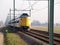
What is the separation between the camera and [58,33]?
12.5m

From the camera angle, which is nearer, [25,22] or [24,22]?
[25,22]

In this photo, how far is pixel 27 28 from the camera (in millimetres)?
22656

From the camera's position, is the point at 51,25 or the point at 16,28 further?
the point at 16,28

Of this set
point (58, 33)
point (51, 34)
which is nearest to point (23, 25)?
point (58, 33)

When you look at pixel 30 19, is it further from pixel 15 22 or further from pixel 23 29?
pixel 15 22

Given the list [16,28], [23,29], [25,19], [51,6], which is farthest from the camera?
[16,28]

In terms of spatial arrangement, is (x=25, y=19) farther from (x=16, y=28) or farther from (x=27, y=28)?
(x=16, y=28)

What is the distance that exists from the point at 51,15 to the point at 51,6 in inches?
4.2

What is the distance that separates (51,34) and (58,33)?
33.4 ft

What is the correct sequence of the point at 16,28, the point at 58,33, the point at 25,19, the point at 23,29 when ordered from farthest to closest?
the point at 16,28 → the point at 23,29 → the point at 25,19 → the point at 58,33

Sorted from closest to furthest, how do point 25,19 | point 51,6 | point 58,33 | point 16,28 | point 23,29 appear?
1. point 51,6
2. point 58,33
3. point 25,19
4. point 23,29
5. point 16,28

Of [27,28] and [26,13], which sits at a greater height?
[26,13]

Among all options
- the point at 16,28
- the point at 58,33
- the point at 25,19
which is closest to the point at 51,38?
the point at 58,33

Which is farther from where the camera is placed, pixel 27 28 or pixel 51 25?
pixel 27 28
